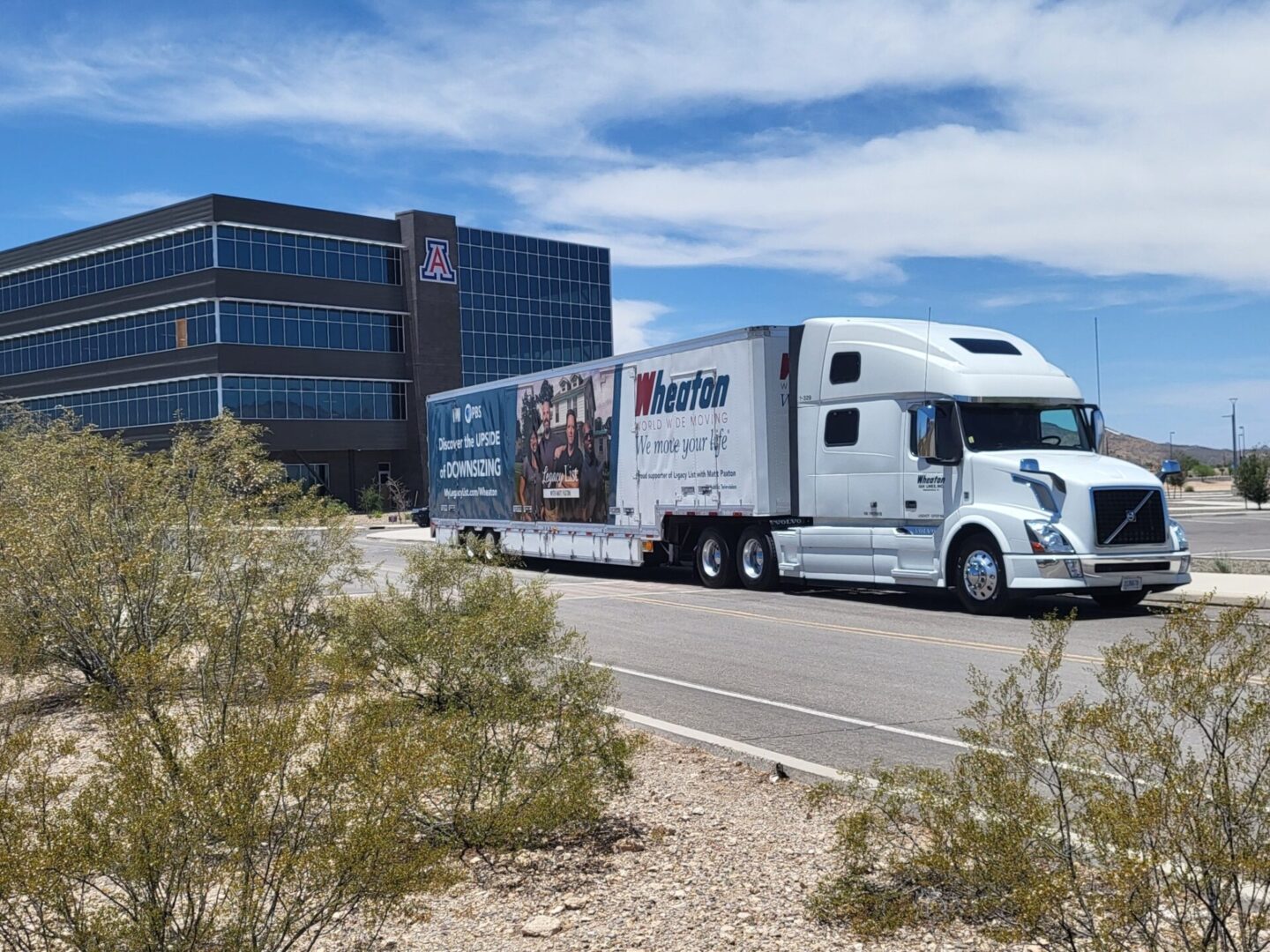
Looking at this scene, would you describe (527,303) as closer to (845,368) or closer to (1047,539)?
(845,368)

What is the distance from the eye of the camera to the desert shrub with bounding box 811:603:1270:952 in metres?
3.55

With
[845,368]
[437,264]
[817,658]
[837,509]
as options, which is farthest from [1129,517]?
[437,264]

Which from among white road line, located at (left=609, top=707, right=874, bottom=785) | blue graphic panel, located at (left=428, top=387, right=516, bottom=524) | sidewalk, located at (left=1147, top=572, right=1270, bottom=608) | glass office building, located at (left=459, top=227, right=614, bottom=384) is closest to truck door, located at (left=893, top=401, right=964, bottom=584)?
sidewalk, located at (left=1147, top=572, right=1270, bottom=608)

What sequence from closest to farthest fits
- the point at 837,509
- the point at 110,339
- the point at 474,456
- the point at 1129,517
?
the point at 1129,517 < the point at 837,509 < the point at 474,456 < the point at 110,339

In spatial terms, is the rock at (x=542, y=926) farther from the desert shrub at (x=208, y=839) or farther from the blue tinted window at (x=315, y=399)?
the blue tinted window at (x=315, y=399)

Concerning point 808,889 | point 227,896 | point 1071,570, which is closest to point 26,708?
point 227,896

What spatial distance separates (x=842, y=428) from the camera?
17531 mm

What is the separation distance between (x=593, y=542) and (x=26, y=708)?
15669 millimetres

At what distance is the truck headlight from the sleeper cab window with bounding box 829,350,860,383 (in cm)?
363

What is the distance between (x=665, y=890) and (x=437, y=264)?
74802 millimetres

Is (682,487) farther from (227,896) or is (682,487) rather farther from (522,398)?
(227,896)

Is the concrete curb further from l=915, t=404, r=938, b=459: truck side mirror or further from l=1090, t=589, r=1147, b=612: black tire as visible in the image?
l=915, t=404, r=938, b=459: truck side mirror

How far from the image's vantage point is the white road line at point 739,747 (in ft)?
23.7

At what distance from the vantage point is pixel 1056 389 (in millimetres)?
16672
